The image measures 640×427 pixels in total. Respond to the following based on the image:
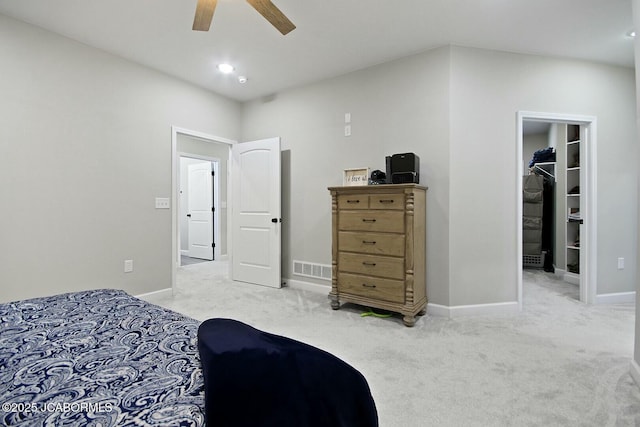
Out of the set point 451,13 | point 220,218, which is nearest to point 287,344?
point 451,13

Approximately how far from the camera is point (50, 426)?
0.65 meters

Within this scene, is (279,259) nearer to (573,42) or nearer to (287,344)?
(287,344)

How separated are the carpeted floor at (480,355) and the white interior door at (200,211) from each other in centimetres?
296

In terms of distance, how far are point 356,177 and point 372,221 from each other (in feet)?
2.30

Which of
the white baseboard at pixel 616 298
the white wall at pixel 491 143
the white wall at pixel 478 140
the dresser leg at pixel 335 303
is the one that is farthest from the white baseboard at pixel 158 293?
the white baseboard at pixel 616 298

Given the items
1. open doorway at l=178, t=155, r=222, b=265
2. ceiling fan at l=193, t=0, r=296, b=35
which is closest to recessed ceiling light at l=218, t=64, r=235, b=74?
ceiling fan at l=193, t=0, r=296, b=35

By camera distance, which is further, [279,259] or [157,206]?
[279,259]

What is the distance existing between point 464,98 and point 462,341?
7.48 ft

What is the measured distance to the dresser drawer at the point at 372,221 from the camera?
8.95ft

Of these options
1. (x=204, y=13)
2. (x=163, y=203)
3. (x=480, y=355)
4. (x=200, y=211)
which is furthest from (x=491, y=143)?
(x=200, y=211)

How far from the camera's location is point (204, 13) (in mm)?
1976

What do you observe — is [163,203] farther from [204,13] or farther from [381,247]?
[381,247]

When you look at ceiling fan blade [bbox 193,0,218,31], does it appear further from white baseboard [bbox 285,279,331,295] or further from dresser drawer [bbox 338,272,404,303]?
white baseboard [bbox 285,279,331,295]

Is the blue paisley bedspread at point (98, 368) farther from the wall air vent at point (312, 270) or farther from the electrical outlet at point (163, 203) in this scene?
the wall air vent at point (312, 270)
